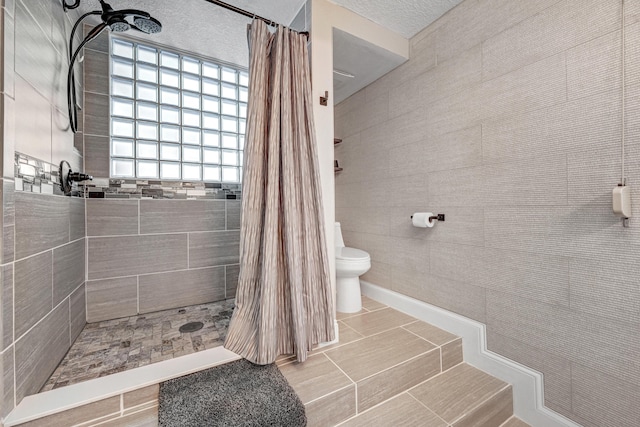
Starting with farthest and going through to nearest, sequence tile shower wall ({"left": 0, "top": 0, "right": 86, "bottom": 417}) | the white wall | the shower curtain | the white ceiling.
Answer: the white ceiling < the white wall < the shower curtain < tile shower wall ({"left": 0, "top": 0, "right": 86, "bottom": 417})

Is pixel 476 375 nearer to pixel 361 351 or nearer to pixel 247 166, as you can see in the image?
pixel 361 351

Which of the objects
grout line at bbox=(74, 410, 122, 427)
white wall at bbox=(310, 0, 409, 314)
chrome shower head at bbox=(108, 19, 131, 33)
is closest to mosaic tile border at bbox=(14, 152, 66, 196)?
chrome shower head at bbox=(108, 19, 131, 33)

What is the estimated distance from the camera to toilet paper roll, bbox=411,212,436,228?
181 cm

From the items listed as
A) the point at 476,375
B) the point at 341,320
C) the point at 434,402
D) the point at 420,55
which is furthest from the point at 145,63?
the point at 476,375

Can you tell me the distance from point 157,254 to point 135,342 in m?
0.69

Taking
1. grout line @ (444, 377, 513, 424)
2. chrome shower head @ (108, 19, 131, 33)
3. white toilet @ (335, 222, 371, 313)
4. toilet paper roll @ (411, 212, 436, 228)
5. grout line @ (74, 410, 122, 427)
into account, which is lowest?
grout line @ (444, 377, 513, 424)

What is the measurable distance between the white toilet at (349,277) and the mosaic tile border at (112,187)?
1.16 meters

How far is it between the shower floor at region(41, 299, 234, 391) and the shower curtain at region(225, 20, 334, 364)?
0.35 meters

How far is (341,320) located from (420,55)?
2110 millimetres

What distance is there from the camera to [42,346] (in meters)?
1.15

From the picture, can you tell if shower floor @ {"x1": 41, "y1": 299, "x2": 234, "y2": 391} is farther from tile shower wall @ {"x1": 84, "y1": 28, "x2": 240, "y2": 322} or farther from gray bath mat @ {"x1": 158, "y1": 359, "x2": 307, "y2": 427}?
gray bath mat @ {"x1": 158, "y1": 359, "x2": 307, "y2": 427}

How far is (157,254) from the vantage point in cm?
202

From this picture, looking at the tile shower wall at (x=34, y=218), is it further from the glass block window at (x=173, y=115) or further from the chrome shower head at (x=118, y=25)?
the glass block window at (x=173, y=115)

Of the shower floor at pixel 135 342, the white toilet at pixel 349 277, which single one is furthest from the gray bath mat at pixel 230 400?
the white toilet at pixel 349 277
